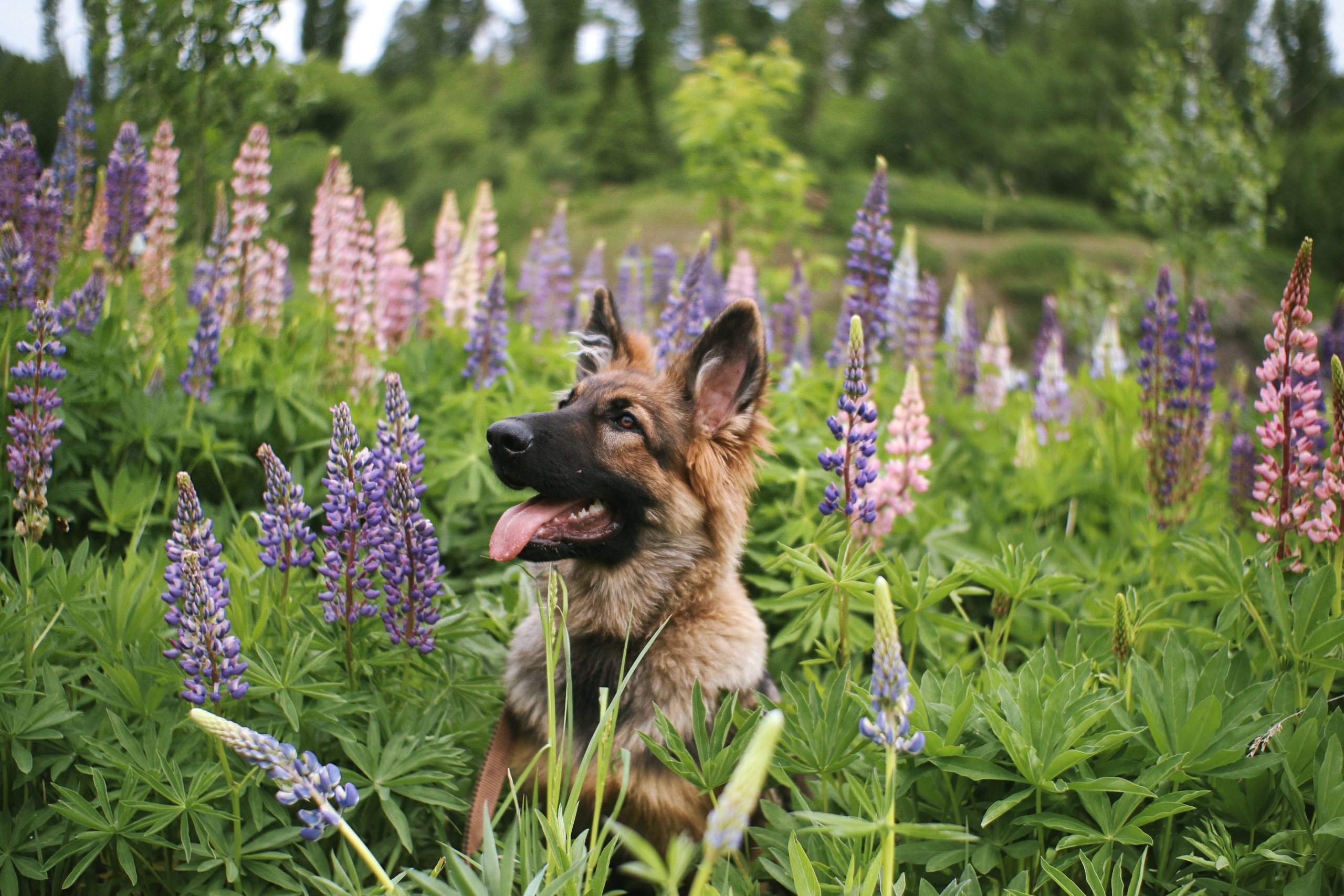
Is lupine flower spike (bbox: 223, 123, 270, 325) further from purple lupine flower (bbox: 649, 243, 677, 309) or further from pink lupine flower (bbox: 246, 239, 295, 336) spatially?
purple lupine flower (bbox: 649, 243, 677, 309)

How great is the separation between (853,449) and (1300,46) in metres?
49.8

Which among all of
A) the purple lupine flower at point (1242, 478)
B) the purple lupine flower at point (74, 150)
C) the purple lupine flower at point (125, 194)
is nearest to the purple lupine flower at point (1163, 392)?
the purple lupine flower at point (1242, 478)

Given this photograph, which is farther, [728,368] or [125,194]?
[125,194]

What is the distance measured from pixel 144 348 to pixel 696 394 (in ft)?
9.24

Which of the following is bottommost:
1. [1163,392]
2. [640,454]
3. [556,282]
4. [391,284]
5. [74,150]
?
[640,454]

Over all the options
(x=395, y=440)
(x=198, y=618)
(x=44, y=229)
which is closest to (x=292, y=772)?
(x=198, y=618)

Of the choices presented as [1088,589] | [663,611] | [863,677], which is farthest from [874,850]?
[1088,589]

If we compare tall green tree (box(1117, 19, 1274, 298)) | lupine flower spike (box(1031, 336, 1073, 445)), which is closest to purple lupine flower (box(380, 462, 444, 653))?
lupine flower spike (box(1031, 336, 1073, 445))

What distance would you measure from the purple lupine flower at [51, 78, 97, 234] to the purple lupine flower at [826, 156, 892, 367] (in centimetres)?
416

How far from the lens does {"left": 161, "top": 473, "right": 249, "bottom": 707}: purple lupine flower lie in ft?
6.47

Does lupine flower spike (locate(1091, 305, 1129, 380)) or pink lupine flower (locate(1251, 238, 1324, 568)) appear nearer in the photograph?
pink lupine flower (locate(1251, 238, 1324, 568))

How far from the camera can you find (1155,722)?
2.13 meters

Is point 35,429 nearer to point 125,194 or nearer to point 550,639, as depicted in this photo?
point 550,639

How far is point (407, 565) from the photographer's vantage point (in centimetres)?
243
